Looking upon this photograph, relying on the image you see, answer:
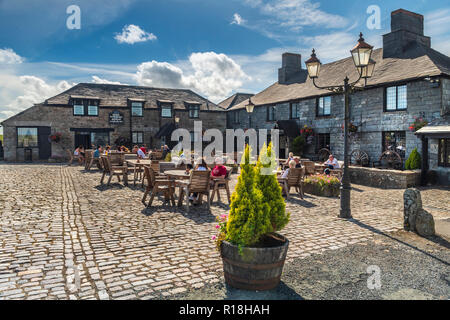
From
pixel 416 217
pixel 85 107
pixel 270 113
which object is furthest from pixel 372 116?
pixel 85 107

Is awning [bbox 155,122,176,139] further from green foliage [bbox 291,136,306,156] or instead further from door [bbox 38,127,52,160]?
green foliage [bbox 291,136,306,156]

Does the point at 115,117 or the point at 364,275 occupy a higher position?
the point at 115,117

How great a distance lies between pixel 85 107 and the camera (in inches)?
1124

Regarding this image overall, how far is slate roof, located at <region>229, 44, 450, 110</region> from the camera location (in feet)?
50.7

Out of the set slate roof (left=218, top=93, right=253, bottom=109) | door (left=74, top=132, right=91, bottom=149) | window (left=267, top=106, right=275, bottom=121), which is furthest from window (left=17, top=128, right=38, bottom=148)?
window (left=267, top=106, right=275, bottom=121)

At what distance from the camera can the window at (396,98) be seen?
16141mm

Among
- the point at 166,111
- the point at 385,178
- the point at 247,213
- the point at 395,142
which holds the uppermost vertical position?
the point at 166,111

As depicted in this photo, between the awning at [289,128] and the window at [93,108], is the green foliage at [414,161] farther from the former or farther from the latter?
the window at [93,108]

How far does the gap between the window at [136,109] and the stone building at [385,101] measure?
12040 millimetres

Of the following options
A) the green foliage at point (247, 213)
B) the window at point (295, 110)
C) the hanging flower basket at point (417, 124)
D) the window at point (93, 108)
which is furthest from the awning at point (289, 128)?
the green foliage at point (247, 213)

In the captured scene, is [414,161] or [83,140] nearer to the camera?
[414,161]

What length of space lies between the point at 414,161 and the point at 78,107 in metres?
25.6

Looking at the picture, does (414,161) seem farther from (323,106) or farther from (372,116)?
(323,106)

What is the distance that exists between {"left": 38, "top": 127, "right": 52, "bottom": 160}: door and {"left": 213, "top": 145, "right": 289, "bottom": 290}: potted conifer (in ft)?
91.1
